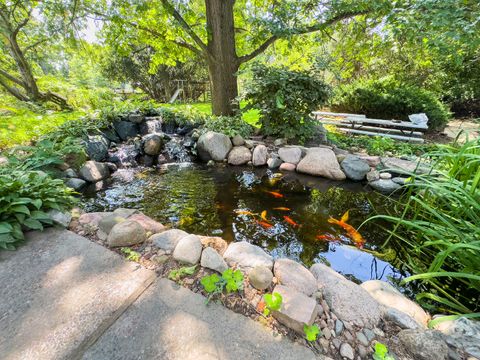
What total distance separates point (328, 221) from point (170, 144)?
11.2 feet

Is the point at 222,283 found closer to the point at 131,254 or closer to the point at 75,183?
the point at 131,254

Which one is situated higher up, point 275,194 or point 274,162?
point 274,162

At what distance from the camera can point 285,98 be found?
4.10 m

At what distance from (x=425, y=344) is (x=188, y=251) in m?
1.27

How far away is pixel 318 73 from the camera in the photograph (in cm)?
414

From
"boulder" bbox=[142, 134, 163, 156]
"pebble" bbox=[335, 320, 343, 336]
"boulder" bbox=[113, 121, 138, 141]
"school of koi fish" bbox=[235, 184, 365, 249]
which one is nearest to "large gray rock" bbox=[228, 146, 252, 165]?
"boulder" bbox=[142, 134, 163, 156]

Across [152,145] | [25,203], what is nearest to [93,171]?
[152,145]

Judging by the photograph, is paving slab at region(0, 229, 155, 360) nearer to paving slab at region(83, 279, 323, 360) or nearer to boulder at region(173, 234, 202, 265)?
paving slab at region(83, 279, 323, 360)

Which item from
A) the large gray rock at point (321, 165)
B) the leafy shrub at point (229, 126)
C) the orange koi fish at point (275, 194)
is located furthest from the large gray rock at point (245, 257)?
the leafy shrub at point (229, 126)

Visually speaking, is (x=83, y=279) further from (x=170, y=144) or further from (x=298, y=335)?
(x=170, y=144)

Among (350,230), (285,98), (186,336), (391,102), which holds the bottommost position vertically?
(350,230)

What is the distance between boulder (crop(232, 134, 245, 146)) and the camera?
4.38 metres

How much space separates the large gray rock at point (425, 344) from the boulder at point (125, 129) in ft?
17.1

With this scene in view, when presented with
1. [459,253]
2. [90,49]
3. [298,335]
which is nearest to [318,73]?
[459,253]
